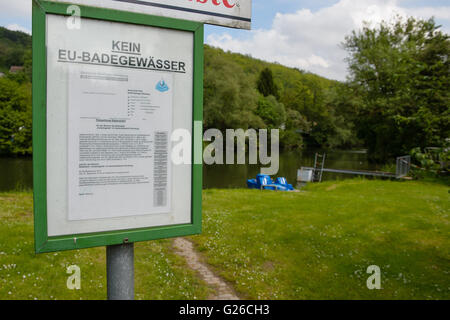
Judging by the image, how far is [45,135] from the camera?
6.94 feet

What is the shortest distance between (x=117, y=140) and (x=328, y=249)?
632cm

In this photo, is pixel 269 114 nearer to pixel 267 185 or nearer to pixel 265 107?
pixel 265 107

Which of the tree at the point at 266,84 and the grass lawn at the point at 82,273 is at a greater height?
the tree at the point at 266,84

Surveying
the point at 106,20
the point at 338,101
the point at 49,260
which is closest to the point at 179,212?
the point at 106,20

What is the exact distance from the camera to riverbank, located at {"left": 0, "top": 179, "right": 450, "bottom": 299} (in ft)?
18.0

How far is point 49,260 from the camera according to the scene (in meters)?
6.20

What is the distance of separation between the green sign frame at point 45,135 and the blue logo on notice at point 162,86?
0.70 feet

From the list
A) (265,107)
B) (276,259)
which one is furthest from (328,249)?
(265,107)

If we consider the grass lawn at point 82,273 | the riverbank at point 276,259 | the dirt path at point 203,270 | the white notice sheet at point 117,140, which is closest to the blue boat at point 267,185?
the riverbank at point 276,259

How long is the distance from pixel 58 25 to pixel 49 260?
208 inches

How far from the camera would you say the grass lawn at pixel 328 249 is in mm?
5770

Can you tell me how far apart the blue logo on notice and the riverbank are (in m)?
3.80

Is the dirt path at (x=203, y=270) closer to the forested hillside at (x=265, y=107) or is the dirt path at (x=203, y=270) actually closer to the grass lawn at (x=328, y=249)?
the grass lawn at (x=328, y=249)
